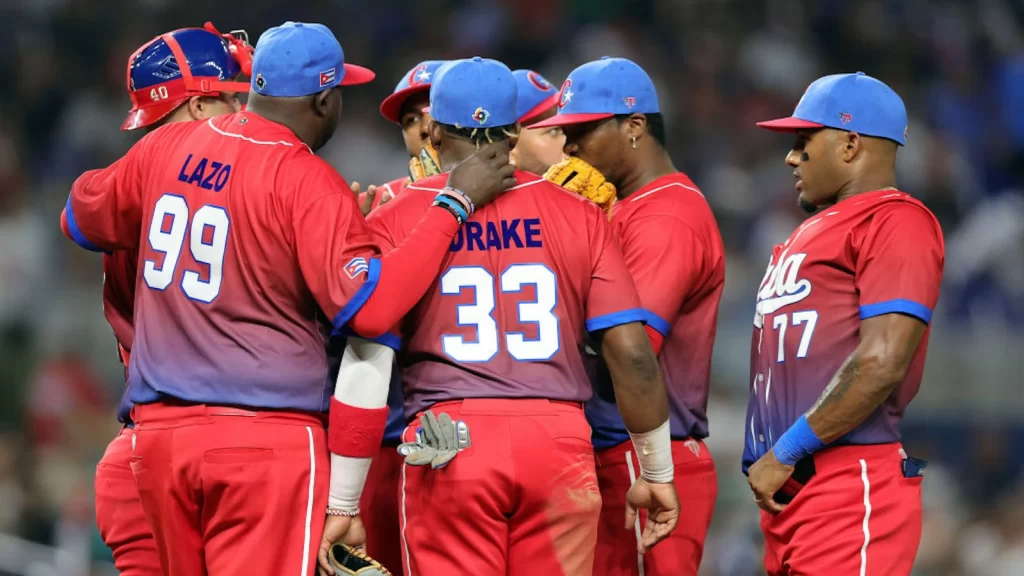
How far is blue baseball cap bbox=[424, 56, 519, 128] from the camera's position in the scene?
4500 millimetres

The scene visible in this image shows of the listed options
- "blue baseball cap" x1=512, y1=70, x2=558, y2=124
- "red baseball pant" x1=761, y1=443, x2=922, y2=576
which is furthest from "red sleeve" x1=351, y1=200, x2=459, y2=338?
"blue baseball cap" x1=512, y1=70, x2=558, y2=124

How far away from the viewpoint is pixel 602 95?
5250mm

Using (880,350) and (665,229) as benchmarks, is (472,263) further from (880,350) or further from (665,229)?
(880,350)

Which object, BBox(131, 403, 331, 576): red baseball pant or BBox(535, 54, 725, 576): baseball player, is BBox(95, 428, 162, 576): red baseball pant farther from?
BBox(535, 54, 725, 576): baseball player

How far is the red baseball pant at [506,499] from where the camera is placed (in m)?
4.27

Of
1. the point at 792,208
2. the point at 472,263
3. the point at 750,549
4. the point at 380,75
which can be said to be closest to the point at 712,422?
the point at 750,549

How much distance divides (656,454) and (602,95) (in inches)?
58.2

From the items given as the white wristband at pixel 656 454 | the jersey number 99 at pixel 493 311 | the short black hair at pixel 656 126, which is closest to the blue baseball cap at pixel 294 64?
the jersey number 99 at pixel 493 311

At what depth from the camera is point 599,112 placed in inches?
206

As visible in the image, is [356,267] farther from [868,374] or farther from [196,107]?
[868,374]

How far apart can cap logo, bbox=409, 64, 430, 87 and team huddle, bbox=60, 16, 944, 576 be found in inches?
28.4

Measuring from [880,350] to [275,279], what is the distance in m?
2.00

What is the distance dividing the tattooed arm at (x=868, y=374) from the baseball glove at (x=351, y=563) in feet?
5.05

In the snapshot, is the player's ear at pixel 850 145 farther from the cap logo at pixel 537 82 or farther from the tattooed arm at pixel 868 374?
the cap logo at pixel 537 82
